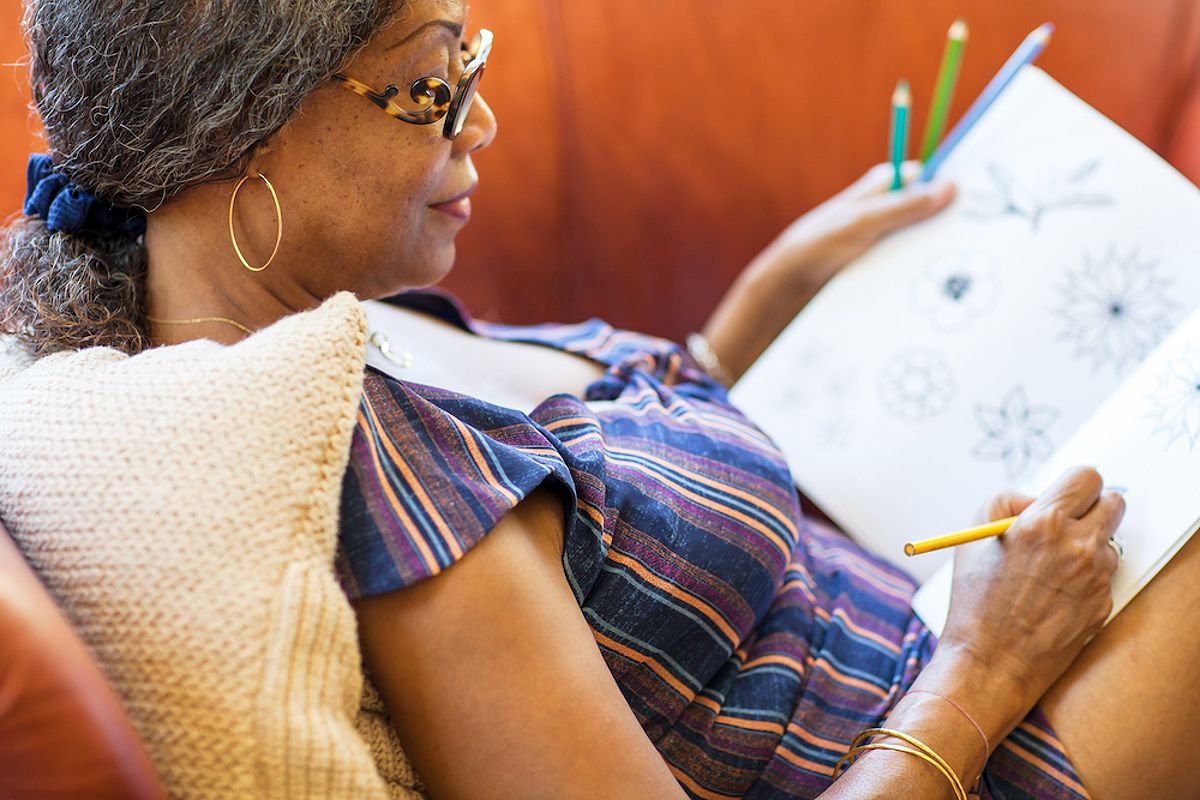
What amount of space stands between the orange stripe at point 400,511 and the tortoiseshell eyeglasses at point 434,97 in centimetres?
24

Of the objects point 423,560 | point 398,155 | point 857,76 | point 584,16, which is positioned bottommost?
point 423,560

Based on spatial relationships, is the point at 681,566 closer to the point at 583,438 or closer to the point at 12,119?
the point at 583,438

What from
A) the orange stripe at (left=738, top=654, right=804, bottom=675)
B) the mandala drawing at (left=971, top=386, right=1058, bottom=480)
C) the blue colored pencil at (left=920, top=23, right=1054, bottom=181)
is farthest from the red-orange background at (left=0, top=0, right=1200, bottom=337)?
the orange stripe at (left=738, top=654, right=804, bottom=675)

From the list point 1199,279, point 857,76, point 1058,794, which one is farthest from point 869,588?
point 857,76

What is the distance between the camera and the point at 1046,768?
76cm

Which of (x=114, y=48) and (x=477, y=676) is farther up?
(x=114, y=48)

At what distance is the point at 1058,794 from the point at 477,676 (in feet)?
1.42

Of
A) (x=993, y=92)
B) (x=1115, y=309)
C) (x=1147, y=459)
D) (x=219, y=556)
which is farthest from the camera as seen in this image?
(x=993, y=92)

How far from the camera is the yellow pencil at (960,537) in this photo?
768 millimetres

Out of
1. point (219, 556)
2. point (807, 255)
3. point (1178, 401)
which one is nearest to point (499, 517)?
point (219, 556)

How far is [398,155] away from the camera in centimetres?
78

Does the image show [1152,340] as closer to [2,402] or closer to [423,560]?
[423,560]

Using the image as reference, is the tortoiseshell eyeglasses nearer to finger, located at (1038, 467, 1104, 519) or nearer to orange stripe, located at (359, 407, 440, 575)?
orange stripe, located at (359, 407, 440, 575)

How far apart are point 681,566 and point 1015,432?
425 mm
